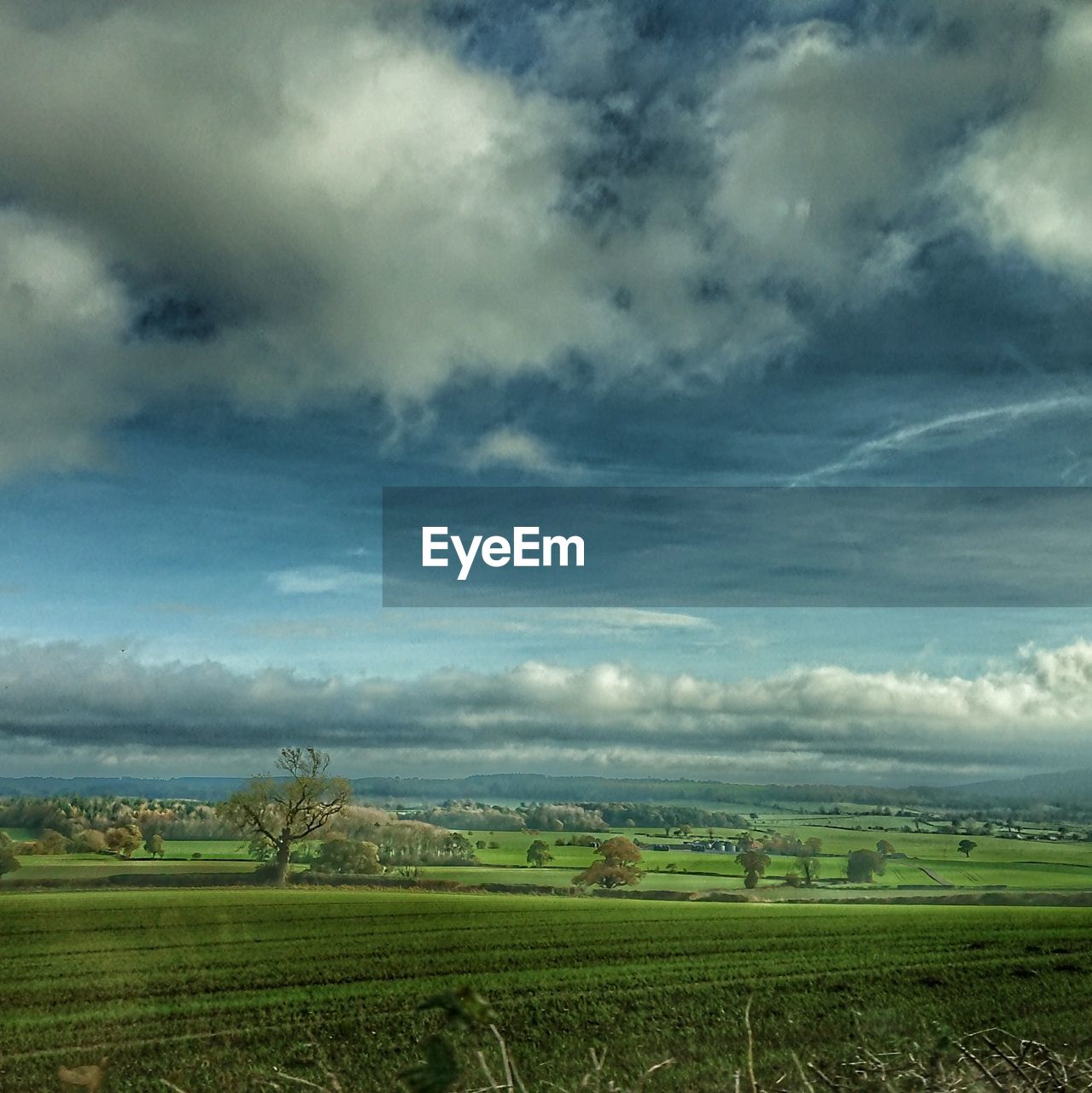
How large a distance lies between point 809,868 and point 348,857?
190 inches

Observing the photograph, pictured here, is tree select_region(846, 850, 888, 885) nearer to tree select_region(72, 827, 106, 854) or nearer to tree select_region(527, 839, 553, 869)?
tree select_region(527, 839, 553, 869)

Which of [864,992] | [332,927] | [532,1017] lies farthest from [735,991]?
[332,927]

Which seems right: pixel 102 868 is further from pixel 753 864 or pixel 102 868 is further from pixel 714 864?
pixel 753 864

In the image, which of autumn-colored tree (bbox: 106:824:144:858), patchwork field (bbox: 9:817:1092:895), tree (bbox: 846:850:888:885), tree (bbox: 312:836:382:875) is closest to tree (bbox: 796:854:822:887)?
patchwork field (bbox: 9:817:1092:895)

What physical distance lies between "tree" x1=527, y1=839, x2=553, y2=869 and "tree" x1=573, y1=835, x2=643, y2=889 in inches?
18.7

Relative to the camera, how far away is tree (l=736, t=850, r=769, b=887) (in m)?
11.5

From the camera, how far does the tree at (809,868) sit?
11664 mm

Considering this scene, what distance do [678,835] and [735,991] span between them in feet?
5.03

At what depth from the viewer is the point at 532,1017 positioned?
977 cm

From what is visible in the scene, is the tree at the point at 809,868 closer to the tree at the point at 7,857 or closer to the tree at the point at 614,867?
the tree at the point at 614,867

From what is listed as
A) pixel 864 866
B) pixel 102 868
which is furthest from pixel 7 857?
pixel 864 866

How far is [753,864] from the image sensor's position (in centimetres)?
1164

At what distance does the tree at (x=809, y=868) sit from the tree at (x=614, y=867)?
169cm

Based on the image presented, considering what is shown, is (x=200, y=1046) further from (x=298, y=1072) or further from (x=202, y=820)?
(x=202, y=820)
